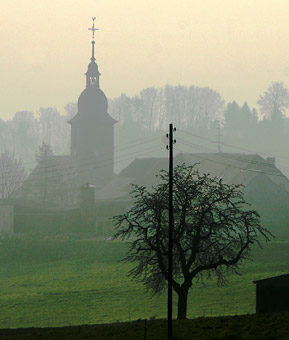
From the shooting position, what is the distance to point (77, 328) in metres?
37.3

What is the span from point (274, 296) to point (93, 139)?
323ft

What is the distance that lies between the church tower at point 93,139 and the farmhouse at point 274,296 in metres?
97.0

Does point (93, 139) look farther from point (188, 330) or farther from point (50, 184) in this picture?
point (188, 330)

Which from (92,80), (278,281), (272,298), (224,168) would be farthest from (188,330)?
(92,80)

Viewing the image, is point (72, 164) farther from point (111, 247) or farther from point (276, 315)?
point (276, 315)

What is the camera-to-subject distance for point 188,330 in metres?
33.2

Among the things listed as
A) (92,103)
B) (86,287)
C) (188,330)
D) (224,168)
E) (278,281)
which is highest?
(92,103)

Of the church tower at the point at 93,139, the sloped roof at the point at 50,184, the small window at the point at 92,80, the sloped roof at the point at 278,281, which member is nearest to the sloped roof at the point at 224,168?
the church tower at the point at 93,139

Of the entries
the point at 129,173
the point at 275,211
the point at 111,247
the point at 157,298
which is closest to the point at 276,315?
the point at 157,298

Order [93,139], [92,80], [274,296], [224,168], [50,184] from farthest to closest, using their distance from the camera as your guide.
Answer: [92,80]
[93,139]
[50,184]
[224,168]
[274,296]

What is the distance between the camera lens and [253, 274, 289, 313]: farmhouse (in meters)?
38.0

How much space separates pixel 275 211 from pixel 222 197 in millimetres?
51026

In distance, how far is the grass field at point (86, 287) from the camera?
160ft

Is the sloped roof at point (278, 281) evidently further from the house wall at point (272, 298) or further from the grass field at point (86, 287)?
the grass field at point (86, 287)
